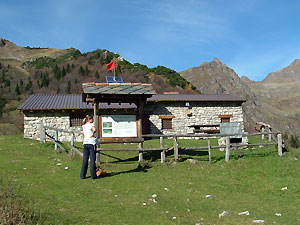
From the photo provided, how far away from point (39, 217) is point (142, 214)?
2.20 metres

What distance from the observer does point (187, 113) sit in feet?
82.2

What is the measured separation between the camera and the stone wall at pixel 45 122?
72.1 ft

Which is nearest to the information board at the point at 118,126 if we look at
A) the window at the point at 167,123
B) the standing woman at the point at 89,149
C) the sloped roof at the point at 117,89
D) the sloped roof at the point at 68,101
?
the sloped roof at the point at 117,89

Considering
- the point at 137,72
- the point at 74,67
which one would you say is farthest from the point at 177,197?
the point at 74,67

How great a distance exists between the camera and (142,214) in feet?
21.2

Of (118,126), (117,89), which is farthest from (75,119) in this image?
(117,89)

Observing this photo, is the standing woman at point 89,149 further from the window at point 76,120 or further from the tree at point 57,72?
the tree at point 57,72

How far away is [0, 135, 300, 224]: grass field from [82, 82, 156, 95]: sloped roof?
3.04 m

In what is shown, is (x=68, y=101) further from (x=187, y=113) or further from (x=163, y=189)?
(x=163, y=189)

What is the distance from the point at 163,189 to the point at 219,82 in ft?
455

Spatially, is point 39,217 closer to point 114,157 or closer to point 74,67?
point 114,157

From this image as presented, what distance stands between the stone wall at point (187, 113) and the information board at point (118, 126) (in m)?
12.1

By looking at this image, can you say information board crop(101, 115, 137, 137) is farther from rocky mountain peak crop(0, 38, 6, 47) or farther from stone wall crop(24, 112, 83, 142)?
rocky mountain peak crop(0, 38, 6, 47)

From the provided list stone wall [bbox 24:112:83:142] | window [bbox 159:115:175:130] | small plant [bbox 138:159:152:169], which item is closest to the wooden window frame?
stone wall [bbox 24:112:83:142]
